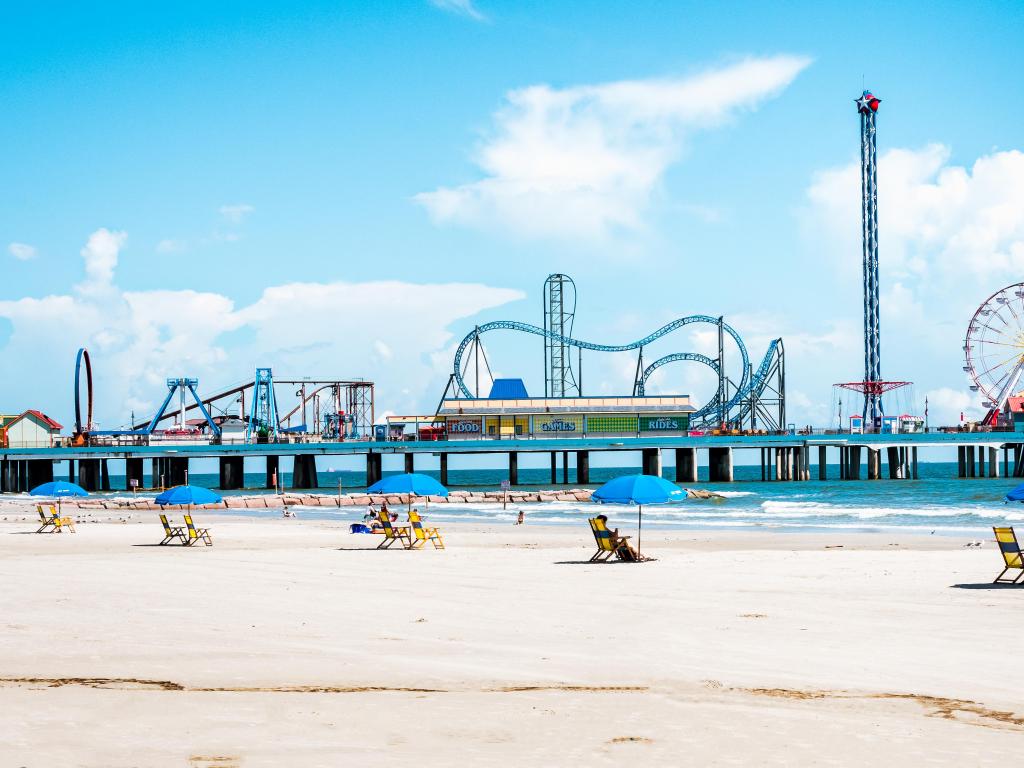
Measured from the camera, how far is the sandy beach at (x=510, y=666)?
6625 millimetres

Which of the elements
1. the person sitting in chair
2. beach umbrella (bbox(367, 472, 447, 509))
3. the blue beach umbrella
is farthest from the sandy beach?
the blue beach umbrella

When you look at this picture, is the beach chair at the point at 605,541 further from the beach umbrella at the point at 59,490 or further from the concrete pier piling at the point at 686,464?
the concrete pier piling at the point at 686,464

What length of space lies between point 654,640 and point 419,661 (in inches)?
99.0

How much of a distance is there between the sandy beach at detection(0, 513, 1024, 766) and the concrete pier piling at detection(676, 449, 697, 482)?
5284 centimetres

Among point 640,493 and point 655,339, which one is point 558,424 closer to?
point 655,339

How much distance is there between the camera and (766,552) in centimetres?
2180

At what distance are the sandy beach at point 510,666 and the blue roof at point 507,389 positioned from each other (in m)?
62.7

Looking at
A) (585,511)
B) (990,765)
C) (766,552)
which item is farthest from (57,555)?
(585,511)

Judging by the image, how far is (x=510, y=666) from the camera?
30.1 ft

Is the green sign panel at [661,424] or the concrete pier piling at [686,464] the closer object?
the concrete pier piling at [686,464]

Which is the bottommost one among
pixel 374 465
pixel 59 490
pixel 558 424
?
pixel 374 465

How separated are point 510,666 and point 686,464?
6290 cm

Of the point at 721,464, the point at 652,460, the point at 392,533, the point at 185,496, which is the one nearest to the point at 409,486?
the point at 392,533

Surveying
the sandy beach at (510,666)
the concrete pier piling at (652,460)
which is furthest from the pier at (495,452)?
the sandy beach at (510,666)
